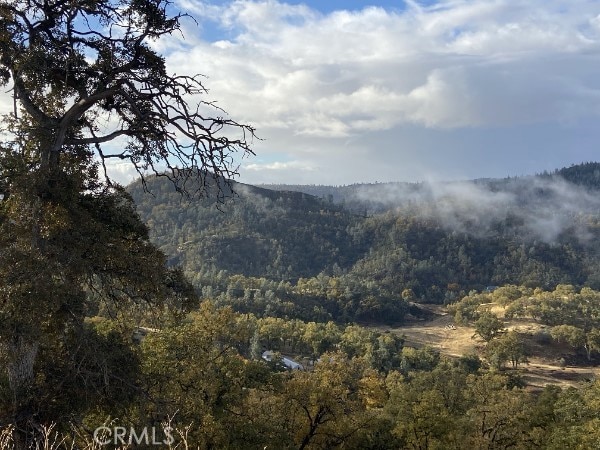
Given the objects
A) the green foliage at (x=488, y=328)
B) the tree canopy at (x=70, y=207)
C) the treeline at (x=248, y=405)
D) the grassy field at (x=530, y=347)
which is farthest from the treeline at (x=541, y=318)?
the tree canopy at (x=70, y=207)

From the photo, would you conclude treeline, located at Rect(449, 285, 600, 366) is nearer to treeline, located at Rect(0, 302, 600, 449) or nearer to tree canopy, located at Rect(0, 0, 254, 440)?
treeline, located at Rect(0, 302, 600, 449)

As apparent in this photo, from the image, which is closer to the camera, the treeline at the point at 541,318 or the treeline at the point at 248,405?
the treeline at the point at 248,405

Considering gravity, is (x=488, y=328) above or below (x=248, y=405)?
below

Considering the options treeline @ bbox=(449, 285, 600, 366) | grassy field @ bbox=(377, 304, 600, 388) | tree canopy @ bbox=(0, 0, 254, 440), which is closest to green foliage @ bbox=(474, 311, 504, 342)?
treeline @ bbox=(449, 285, 600, 366)

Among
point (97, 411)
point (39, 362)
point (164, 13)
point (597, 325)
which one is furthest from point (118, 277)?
point (597, 325)

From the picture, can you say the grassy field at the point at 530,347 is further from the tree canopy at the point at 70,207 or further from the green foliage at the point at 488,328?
the tree canopy at the point at 70,207

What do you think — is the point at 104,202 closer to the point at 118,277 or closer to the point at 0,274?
the point at 118,277

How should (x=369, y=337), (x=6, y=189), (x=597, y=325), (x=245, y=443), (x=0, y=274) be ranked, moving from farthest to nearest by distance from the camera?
(x=597, y=325), (x=369, y=337), (x=245, y=443), (x=6, y=189), (x=0, y=274)

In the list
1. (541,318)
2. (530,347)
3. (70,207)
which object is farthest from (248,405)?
(541,318)

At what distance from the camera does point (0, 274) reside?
5750mm

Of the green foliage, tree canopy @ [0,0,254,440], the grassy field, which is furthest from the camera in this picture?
the green foliage

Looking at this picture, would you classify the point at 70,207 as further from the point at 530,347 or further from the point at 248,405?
the point at 530,347

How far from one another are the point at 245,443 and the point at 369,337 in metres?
67.3

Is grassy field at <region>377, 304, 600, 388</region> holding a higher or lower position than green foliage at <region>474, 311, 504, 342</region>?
lower
